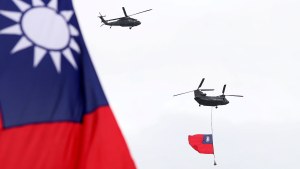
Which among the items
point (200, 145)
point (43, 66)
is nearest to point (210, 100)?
point (200, 145)

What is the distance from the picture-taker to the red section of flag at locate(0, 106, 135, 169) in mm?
10984

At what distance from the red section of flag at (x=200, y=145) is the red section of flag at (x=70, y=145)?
233 feet

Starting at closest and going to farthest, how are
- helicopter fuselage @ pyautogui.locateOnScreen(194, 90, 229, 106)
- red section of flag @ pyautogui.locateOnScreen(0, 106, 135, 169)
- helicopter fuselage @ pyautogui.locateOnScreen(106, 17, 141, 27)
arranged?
red section of flag @ pyautogui.locateOnScreen(0, 106, 135, 169), helicopter fuselage @ pyautogui.locateOnScreen(106, 17, 141, 27), helicopter fuselage @ pyautogui.locateOnScreen(194, 90, 229, 106)

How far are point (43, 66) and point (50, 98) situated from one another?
531mm

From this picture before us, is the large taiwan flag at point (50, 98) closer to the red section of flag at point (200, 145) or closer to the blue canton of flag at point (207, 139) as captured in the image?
the red section of flag at point (200, 145)

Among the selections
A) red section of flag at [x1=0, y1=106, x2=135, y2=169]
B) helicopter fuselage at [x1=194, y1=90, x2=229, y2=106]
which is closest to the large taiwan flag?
red section of flag at [x1=0, y1=106, x2=135, y2=169]

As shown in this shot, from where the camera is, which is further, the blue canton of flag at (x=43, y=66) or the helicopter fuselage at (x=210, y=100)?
the helicopter fuselage at (x=210, y=100)

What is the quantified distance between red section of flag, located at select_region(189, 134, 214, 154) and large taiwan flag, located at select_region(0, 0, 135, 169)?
71.0 meters

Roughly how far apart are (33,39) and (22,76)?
0.62 meters

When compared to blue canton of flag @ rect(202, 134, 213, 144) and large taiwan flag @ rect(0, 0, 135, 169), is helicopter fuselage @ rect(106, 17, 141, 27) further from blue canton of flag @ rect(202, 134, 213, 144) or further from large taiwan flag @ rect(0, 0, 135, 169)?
large taiwan flag @ rect(0, 0, 135, 169)

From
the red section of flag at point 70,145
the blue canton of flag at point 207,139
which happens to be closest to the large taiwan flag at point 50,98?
the red section of flag at point 70,145

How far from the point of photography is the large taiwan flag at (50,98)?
10891 millimetres

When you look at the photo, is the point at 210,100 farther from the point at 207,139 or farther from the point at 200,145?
the point at 207,139

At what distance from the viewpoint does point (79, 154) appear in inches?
448
